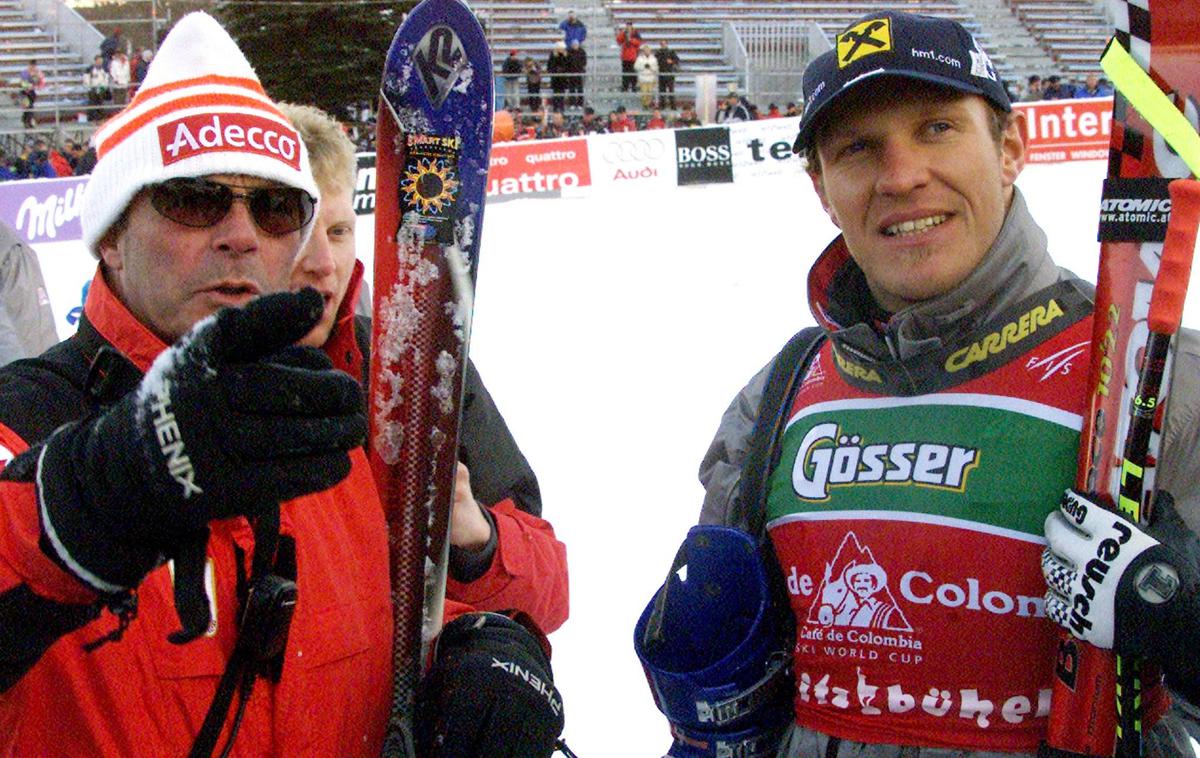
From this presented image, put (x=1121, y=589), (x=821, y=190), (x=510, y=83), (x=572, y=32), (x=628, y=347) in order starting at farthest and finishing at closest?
1. (x=572, y=32)
2. (x=510, y=83)
3. (x=628, y=347)
4. (x=821, y=190)
5. (x=1121, y=589)

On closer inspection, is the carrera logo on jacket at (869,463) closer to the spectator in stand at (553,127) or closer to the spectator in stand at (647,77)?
the spectator in stand at (553,127)

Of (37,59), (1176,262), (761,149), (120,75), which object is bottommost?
(761,149)

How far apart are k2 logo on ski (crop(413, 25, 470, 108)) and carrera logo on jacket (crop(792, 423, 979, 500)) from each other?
93cm

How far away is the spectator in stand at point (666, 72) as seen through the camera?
2042cm

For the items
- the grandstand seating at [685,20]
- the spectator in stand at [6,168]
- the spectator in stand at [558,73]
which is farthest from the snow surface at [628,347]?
the grandstand seating at [685,20]

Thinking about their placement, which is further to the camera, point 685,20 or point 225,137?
point 685,20

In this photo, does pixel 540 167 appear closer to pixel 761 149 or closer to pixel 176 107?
pixel 761 149

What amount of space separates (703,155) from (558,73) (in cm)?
579

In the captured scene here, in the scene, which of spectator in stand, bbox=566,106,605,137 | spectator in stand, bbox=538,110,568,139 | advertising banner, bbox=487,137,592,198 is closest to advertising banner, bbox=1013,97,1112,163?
advertising banner, bbox=487,137,592,198

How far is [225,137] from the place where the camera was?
1660 millimetres

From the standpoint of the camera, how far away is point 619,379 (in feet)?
22.5

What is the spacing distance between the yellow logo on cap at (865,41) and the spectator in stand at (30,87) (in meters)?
18.2

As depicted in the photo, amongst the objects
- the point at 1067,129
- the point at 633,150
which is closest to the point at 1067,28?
the point at 1067,129

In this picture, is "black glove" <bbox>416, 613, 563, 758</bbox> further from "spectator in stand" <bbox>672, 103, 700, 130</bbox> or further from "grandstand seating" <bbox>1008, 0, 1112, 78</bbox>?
"grandstand seating" <bbox>1008, 0, 1112, 78</bbox>
